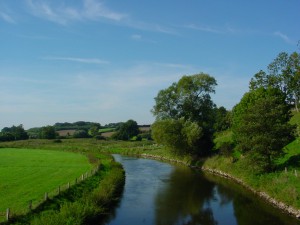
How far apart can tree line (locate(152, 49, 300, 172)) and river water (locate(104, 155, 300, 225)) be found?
6142 mm

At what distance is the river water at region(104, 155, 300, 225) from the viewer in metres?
31.4

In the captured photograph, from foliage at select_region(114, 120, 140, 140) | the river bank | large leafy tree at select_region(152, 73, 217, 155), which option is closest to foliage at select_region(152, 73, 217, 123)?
large leafy tree at select_region(152, 73, 217, 155)

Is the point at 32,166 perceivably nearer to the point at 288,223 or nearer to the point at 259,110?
the point at 259,110

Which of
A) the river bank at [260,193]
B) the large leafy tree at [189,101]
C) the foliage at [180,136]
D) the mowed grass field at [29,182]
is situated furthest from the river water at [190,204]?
the large leafy tree at [189,101]

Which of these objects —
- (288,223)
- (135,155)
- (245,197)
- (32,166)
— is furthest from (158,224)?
(135,155)

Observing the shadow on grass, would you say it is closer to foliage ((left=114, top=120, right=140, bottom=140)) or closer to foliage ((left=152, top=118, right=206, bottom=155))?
foliage ((left=152, top=118, right=206, bottom=155))

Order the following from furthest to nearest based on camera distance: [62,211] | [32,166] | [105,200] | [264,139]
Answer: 1. [32,166]
2. [264,139]
3. [105,200]
4. [62,211]

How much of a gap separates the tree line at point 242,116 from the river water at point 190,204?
6.14 m

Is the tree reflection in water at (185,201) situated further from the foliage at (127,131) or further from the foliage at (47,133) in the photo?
the foliage at (47,133)

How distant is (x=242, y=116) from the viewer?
4694cm

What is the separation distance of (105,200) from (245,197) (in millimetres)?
15687

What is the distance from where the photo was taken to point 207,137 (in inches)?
2746

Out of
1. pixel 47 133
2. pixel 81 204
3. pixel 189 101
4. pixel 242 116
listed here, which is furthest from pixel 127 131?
pixel 81 204

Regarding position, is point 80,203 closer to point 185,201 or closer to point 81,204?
point 81,204
